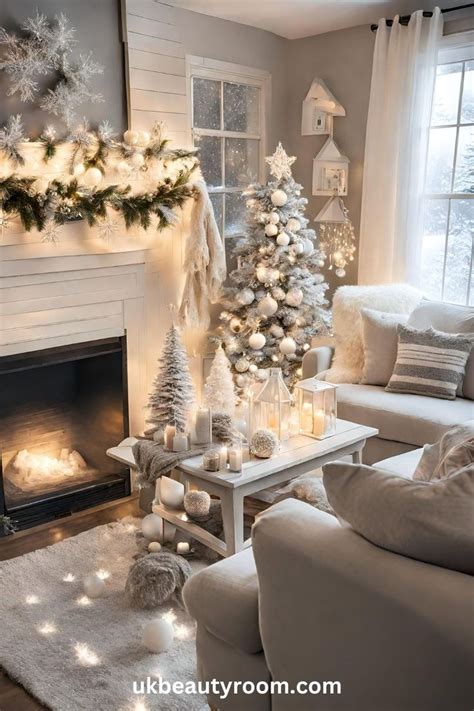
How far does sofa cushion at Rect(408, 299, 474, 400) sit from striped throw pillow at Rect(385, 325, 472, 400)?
5cm

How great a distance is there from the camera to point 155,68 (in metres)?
3.87

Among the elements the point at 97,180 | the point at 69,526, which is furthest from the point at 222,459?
the point at 97,180

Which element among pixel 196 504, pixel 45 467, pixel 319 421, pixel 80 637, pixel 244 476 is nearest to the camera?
pixel 80 637

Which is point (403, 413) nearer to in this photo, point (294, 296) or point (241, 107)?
point (294, 296)

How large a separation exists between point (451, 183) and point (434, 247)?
1.32 ft

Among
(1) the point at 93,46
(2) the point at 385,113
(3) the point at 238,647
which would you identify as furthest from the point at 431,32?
(3) the point at 238,647

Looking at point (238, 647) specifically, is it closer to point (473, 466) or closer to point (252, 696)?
point (252, 696)

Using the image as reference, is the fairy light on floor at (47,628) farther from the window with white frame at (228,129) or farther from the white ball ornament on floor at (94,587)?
the window with white frame at (228,129)

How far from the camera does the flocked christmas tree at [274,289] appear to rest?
429 cm

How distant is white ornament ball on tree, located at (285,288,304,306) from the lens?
431 cm

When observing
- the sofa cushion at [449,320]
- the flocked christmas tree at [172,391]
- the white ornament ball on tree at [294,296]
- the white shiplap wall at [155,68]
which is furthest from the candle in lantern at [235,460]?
the white shiplap wall at [155,68]

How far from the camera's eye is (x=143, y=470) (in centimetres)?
294

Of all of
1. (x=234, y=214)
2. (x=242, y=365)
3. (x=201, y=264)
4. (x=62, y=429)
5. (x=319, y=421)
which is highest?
(x=234, y=214)

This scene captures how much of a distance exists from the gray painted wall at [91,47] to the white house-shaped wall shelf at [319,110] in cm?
152
